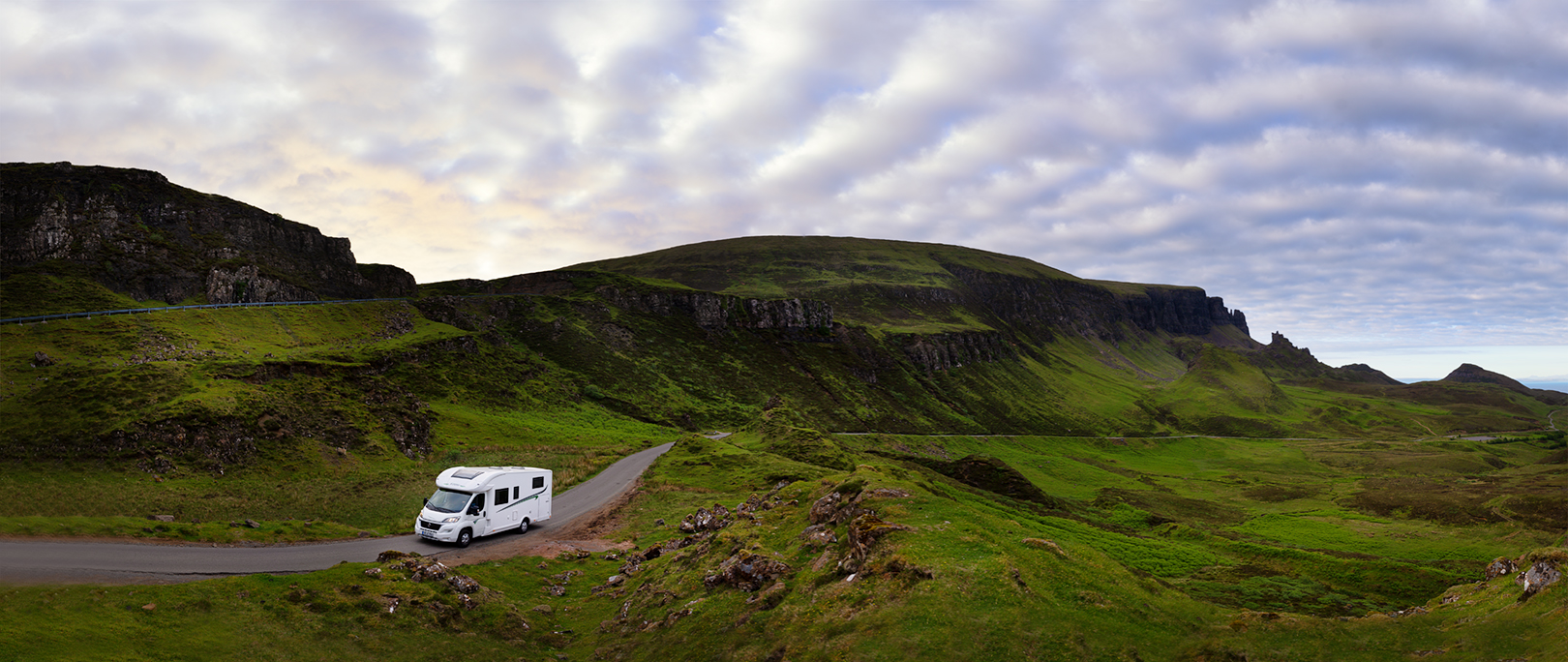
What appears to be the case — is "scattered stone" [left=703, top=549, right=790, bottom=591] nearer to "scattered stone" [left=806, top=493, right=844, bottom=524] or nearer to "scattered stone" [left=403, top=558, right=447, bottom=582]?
"scattered stone" [left=806, top=493, right=844, bottom=524]

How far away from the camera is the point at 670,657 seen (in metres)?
21.5

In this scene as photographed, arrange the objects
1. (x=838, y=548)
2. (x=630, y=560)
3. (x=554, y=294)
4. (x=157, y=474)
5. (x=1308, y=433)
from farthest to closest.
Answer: (x=1308, y=433) → (x=554, y=294) → (x=157, y=474) → (x=630, y=560) → (x=838, y=548)

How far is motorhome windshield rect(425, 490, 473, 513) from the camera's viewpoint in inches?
1399

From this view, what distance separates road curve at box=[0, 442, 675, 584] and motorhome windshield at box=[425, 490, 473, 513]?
196 cm

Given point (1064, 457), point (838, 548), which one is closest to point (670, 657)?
point (838, 548)

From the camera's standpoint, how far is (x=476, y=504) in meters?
36.0

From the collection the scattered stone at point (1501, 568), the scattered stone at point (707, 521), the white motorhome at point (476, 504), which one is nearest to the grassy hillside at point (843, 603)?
the scattered stone at point (707, 521)

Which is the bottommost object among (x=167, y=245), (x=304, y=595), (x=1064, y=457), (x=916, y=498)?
(x=1064, y=457)

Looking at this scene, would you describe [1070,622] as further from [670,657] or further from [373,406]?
[373,406]

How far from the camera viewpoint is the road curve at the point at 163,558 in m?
22.7

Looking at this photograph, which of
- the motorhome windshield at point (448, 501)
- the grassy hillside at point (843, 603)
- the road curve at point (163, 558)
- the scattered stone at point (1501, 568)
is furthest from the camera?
the motorhome windshield at point (448, 501)

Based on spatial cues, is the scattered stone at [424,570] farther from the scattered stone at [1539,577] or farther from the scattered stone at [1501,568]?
the scattered stone at [1501,568]

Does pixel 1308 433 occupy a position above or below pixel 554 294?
below

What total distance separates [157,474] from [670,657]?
45.0 m
